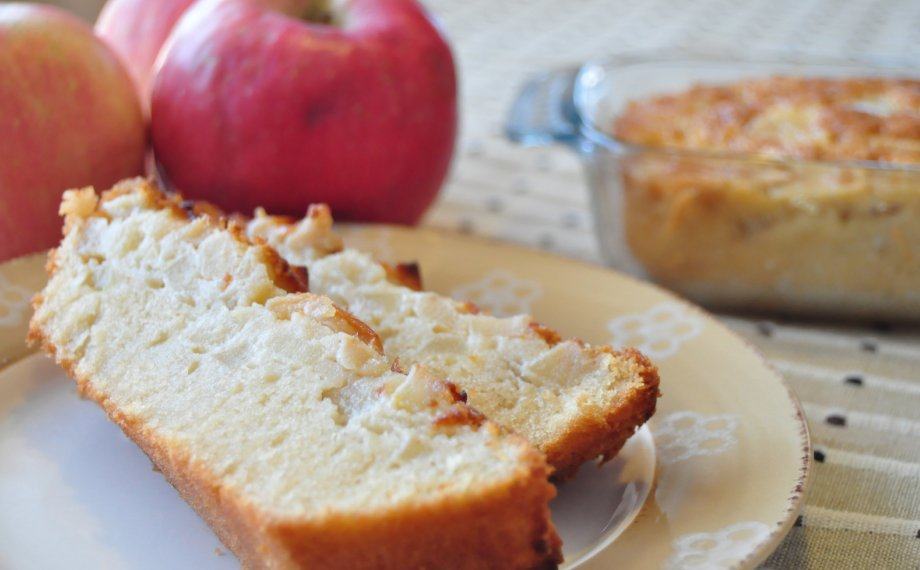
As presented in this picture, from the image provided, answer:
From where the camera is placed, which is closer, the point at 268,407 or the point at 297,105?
the point at 268,407

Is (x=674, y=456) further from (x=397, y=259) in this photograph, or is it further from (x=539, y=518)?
(x=397, y=259)

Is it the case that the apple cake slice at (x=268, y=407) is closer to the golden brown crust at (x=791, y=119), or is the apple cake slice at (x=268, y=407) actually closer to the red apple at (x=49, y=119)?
the red apple at (x=49, y=119)

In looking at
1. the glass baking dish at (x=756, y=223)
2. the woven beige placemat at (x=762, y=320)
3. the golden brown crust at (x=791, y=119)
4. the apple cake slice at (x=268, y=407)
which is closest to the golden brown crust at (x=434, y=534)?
the apple cake slice at (x=268, y=407)

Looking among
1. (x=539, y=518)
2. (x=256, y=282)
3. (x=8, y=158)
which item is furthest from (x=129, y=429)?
(x=8, y=158)

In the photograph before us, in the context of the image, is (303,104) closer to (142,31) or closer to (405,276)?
(405,276)

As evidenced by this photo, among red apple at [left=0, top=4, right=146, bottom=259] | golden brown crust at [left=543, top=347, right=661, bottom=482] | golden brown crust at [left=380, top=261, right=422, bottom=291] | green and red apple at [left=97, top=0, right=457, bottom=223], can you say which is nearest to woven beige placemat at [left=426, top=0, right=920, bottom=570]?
golden brown crust at [left=543, top=347, right=661, bottom=482]

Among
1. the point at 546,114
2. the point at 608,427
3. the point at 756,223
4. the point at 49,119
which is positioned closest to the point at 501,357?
the point at 608,427

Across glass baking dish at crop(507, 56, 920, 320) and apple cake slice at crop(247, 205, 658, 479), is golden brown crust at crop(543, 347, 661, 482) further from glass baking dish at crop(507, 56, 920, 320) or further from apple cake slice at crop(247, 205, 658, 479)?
glass baking dish at crop(507, 56, 920, 320)
